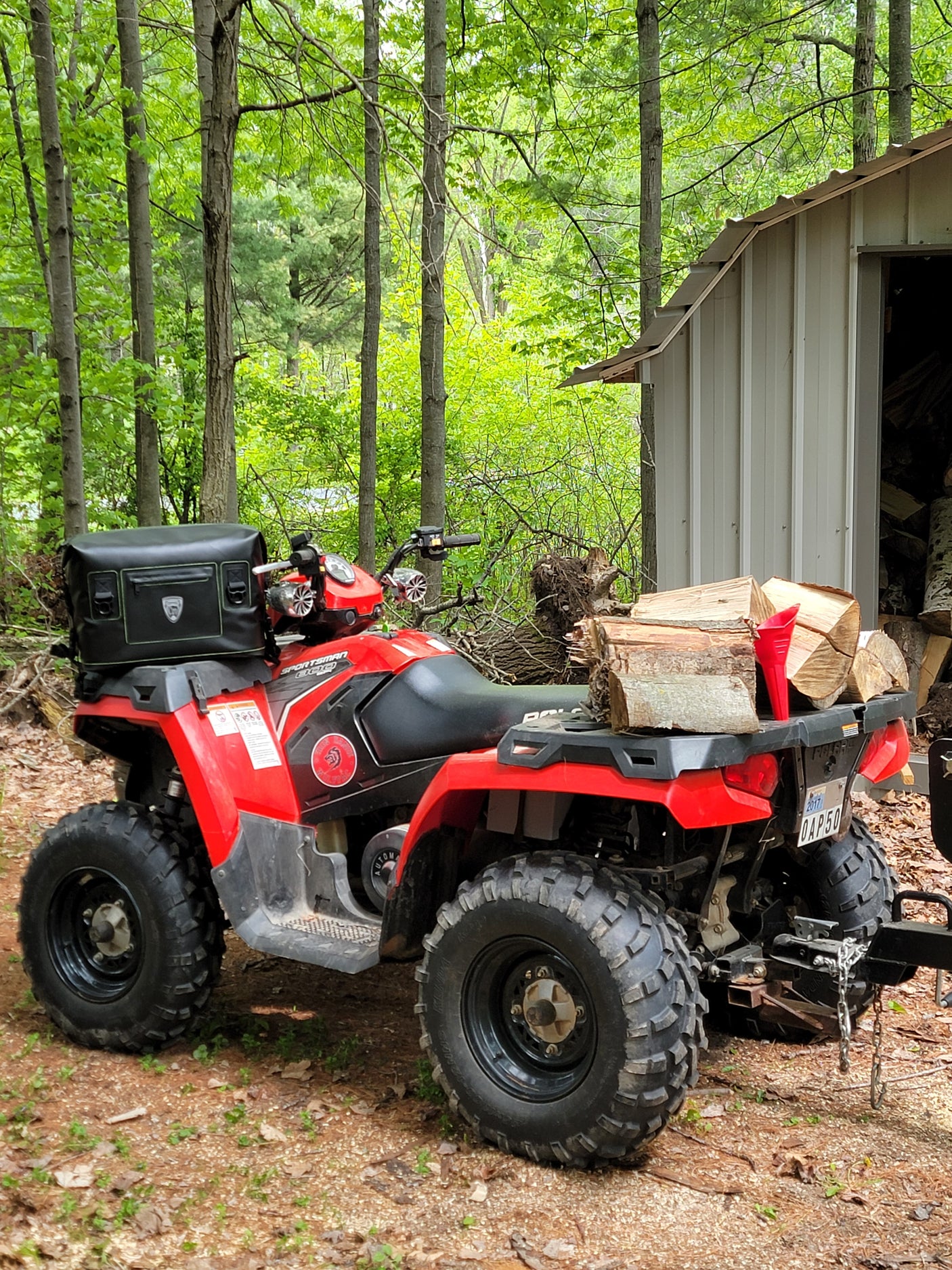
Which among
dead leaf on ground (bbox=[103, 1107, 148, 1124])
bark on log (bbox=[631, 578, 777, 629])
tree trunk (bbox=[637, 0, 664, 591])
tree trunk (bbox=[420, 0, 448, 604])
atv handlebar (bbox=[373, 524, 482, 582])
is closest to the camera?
bark on log (bbox=[631, 578, 777, 629])

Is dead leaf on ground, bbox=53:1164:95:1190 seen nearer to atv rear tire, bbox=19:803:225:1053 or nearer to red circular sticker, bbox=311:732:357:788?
atv rear tire, bbox=19:803:225:1053

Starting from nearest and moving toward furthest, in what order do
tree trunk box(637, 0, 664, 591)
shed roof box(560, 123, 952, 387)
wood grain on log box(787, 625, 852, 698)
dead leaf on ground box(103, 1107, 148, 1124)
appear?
wood grain on log box(787, 625, 852, 698)
dead leaf on ground box(103, 1107, 148, 1124)
shed roof box(560, 123, 952, 387)
tree trunk box(637, 0, 664, 591)

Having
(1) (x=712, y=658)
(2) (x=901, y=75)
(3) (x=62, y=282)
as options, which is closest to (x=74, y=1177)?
(1) (x=712, y=658)

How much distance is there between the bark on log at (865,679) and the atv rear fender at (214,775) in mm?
1979

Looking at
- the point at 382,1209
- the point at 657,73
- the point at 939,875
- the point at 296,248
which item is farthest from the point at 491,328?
the point at 382,1209

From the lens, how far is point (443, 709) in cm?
396

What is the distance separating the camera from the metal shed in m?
6.59

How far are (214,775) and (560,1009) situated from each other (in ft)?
5.01

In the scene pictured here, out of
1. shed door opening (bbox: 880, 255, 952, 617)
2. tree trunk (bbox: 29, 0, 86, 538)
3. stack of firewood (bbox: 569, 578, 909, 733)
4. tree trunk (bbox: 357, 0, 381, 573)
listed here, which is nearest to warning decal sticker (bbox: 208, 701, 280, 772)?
→ stack of firewood (bbox: 569, 578, 909, 733)

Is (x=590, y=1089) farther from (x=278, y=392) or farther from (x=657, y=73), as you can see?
(x=278, y=392)

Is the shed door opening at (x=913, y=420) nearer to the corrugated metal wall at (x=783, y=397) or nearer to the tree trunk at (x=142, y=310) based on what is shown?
the corrugated metal wall at (x=783, y=397)

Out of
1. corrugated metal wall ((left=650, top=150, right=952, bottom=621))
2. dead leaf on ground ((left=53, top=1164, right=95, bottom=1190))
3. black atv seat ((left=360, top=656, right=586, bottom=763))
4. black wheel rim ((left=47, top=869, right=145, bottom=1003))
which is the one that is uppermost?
corrugated metal wall ((left=650, top=150, right=952, bottom=621))

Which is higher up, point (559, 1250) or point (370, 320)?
point (370, 320)

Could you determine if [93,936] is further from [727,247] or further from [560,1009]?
[727,247]
